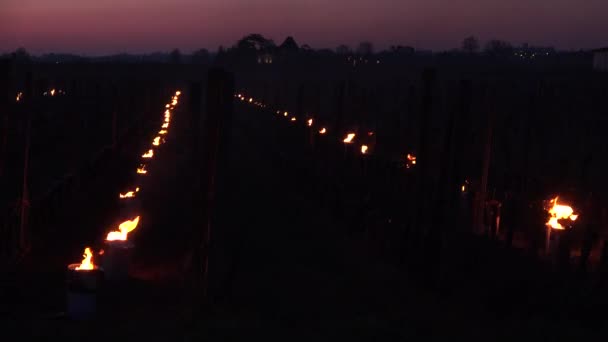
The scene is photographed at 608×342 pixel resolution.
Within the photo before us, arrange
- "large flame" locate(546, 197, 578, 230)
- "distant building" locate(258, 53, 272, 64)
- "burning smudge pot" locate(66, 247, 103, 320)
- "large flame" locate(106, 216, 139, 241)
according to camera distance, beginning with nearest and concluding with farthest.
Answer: "burning smudge pot" locate(66, 247, 103, 320) < "large flame" locate(106, 216, 139, 241) < "large flame" locate(546, 197, 578, 230) < "distant building" locate(258, 53, 272, 64)

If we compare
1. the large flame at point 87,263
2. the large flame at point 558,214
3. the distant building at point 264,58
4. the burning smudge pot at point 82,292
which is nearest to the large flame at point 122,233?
the large flame at point 87,263

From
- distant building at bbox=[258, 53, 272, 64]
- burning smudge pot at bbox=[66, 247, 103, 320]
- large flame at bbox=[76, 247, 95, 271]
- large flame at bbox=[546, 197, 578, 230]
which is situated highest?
distant building at bbox=[258, 53, 272, 64]

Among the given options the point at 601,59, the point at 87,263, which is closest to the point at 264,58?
the point at 601,59

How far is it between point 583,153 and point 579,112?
5.52 meters

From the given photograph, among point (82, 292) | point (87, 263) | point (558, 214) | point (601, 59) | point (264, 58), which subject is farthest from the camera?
point (264, 58)

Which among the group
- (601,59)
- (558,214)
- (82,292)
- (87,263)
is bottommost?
(82,292)

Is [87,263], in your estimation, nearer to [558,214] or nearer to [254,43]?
[558,214]

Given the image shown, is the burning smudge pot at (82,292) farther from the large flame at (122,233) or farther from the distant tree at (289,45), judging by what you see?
the distant tree at (289,45)

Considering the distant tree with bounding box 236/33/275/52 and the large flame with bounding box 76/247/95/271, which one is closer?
the large flame with bounding box 76/247/95/271

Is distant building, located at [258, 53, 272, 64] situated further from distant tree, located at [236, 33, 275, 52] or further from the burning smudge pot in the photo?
the burning smudge pot

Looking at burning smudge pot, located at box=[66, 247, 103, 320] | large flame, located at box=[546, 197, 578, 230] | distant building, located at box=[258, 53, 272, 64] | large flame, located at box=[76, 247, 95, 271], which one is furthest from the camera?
distant building, located at box=[258, 53, 272, 64]

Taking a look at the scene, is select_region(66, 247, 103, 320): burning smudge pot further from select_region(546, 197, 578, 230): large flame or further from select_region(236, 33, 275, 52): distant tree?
select_region(236, 33, 275, 52): distant tree

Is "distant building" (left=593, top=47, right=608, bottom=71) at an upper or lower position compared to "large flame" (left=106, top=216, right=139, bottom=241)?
upper

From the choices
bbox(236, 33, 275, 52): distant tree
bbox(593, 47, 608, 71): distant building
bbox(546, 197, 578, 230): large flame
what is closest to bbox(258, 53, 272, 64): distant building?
bbox(236, 33, 275, 52): distant tree
